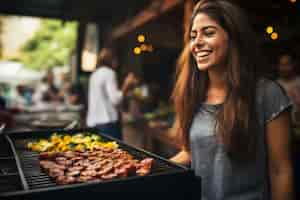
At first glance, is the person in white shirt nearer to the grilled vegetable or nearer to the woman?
the grilled vegetable

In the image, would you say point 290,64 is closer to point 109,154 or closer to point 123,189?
point 109,154

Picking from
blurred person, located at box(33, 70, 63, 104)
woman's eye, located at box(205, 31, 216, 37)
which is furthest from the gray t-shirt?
blurred person, located at box(33, 70, 63, 104)

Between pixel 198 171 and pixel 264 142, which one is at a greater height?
pixel 264 142

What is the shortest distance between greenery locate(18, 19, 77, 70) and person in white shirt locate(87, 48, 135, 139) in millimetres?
20565

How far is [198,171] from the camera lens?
6.35 ft

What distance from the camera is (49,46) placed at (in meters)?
26.9

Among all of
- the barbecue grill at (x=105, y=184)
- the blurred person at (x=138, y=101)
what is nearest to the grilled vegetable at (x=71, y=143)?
the barbecue grill at (x=105, y=184)

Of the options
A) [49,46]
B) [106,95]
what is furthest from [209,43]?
[49,46]

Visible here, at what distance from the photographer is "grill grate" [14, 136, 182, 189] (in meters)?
1.56

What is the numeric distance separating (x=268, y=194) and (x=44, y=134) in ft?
6.45

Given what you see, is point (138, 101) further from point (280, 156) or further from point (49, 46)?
point (49, 46)

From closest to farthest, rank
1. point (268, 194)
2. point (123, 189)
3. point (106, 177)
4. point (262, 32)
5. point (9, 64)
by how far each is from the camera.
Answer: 1. point (123, 189)
2. point (106, 177)
3. point (268, 194)
4. point (262, 32)
5. point (9, 64)

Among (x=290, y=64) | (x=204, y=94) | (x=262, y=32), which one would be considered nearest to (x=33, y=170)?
(x=204, y=94)

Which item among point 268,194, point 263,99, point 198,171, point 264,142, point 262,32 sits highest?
point 262,32
